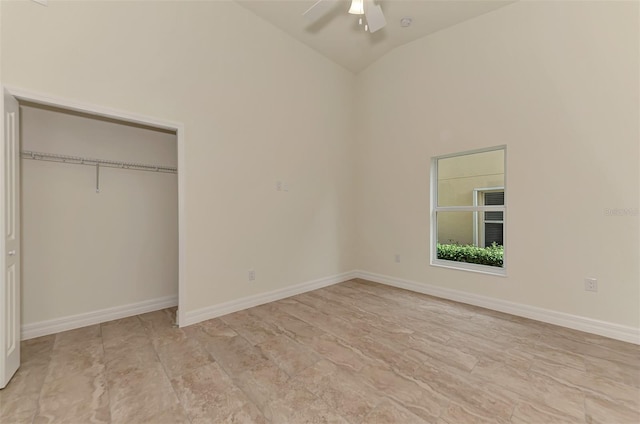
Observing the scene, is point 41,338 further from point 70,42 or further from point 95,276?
point 70,42

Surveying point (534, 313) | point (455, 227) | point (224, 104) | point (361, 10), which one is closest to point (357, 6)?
point (361, 10)

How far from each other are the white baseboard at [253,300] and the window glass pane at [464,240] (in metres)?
1.72

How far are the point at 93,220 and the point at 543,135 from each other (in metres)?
4.93

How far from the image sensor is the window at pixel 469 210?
3477 mm

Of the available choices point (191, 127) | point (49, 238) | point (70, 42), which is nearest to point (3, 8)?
point (70, 42)

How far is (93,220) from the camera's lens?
2.93 metres

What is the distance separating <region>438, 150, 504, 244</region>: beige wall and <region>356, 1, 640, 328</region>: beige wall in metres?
0.23

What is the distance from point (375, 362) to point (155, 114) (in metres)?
3.06

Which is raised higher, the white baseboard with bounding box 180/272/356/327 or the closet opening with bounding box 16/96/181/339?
the closet opening with bounding box 16/96/181/339

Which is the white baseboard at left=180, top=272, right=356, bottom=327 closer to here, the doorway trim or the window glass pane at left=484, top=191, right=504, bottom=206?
the doorway trim

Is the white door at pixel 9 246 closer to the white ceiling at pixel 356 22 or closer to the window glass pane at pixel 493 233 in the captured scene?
the white ceiling at pixel 356 22

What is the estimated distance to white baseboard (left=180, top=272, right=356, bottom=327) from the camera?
2.95 m

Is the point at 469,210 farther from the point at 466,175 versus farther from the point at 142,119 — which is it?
the point at 142,119

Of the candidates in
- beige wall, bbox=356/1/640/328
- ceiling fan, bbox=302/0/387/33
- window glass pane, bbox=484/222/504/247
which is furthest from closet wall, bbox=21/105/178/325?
window glass pane, bbox=484/222/504/247
